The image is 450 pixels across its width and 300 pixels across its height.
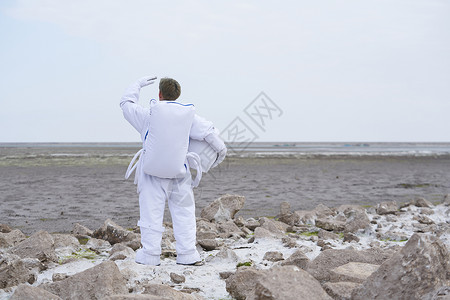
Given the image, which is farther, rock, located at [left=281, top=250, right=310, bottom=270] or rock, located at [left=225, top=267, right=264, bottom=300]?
rock, located at [left=281, top=250, right=310, bottom=270]

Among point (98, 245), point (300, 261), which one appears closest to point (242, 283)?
point (300, 261)

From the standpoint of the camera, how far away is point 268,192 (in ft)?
43.7

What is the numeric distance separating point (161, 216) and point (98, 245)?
4.91 ft

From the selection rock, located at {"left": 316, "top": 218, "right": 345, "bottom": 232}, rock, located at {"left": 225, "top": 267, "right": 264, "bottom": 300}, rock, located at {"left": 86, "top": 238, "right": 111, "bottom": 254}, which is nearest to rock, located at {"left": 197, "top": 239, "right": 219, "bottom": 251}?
rock, located at {"left": 86, "top": 238, "right": 111, "bottom": 254}

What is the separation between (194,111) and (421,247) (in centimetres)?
280

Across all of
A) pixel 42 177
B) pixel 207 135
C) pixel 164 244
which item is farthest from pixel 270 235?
pixel 42 177

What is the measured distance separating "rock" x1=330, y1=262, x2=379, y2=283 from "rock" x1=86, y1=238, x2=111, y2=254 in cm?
334

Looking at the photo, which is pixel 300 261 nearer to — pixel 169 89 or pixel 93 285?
pixel 93 285

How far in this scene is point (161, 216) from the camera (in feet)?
16.5

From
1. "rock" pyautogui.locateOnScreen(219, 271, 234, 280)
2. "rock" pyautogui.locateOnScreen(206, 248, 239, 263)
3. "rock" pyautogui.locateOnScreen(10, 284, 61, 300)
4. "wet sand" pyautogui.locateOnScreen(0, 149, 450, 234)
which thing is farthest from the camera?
"wet sand" pyautogui.locateOnScreen(0, 149, 450, 234)

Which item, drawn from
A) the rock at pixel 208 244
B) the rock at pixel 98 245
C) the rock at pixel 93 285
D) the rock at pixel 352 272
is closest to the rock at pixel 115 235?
the rock at pixel 98 245

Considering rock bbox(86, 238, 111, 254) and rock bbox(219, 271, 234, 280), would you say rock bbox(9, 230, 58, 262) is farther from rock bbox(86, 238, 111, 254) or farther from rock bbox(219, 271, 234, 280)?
rock bbox(219, 271, 234, 280)

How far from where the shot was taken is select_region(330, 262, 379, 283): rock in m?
3.44

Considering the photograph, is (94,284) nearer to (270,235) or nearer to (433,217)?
(270,235)
